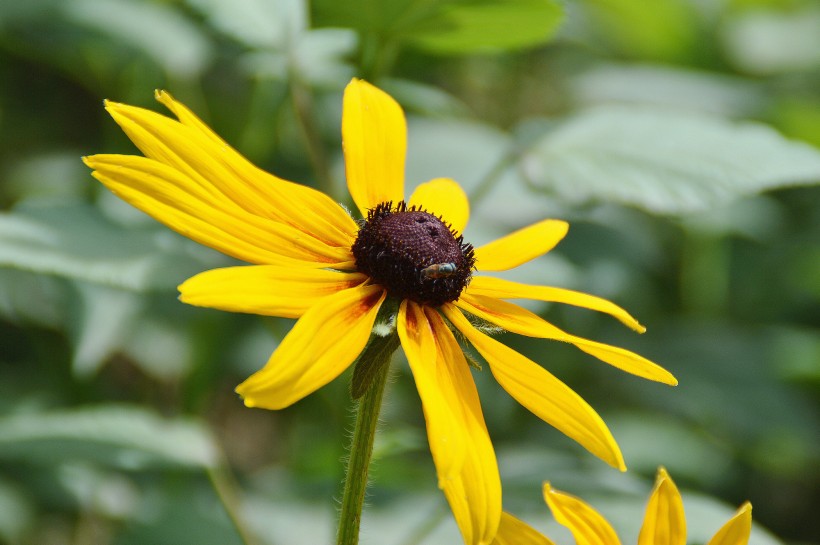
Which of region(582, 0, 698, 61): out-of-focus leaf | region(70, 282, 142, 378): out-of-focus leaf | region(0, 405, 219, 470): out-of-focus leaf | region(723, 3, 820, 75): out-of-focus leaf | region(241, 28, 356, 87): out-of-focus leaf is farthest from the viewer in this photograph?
region(723, 3, 820, 75): out-of-focus leaf

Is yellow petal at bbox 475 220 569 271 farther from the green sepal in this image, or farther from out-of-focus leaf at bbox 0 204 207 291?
out-of-focus leaf at bbox 0 204 207 291

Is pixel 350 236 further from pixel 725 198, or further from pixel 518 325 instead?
pixel 725 198

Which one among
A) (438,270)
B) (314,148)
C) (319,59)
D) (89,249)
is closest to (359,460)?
(438,270)

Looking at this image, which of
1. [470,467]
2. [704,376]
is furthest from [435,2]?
[704,376]

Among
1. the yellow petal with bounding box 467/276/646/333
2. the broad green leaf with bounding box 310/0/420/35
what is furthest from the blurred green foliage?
the yellow petal with bounding box 467/276/646/333

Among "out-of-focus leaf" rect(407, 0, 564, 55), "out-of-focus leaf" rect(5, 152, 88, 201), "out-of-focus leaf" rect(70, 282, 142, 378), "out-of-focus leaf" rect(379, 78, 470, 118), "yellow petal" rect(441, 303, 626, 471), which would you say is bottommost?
"yellow petal" rect(441, 303, 626, 471)

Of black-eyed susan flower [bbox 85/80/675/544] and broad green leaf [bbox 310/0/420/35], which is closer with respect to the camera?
black-eyed susan flower [bbox 85/80/675/544]
